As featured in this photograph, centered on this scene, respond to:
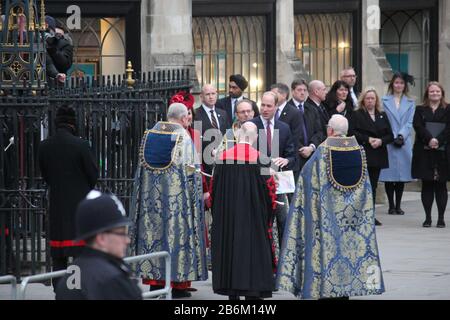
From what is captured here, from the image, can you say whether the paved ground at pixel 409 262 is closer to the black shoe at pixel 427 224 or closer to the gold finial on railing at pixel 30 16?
the black shoe at pixel 427 224

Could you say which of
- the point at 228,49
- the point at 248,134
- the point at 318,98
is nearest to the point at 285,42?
the point at 228,49

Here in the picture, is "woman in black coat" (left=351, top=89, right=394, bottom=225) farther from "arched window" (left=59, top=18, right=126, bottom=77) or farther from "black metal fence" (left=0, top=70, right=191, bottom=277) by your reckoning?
"black metal fence" (left=0, top=70, right=191, bottom=277)

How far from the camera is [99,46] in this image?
20.8 m

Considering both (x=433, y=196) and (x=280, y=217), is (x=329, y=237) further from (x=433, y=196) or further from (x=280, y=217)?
(x=433, y=196)

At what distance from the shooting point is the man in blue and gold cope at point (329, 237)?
11914 mm

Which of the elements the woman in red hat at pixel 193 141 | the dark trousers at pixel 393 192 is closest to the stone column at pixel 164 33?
the dark trousers at pixel 393 192

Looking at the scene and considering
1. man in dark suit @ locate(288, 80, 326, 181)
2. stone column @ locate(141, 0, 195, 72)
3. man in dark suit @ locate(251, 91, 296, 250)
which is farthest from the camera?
stone column @ locate(141, 0, 195, 72)

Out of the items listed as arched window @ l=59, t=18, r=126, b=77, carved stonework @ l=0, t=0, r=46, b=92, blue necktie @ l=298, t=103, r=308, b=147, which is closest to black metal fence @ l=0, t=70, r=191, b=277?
carved stonework @ l=0, t=0, r=46, b=92

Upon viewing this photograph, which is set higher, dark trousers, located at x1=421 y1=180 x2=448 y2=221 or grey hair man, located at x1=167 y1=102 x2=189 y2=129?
grey hair man, located at x1=167 y1=102 x2=189 y2=129

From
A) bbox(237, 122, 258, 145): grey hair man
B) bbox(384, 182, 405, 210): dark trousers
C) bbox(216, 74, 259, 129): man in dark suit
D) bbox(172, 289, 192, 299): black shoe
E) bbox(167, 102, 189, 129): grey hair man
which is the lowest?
bbox(172, 289, 192, 299): black shoe

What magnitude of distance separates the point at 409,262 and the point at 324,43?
9.11m

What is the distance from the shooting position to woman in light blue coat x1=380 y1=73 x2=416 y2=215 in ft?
63.1

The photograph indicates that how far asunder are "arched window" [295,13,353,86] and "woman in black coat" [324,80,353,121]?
4.66 meters
